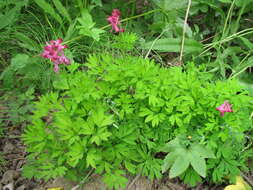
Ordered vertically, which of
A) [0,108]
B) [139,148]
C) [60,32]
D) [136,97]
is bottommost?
[139,148]

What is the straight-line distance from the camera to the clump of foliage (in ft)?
4.18

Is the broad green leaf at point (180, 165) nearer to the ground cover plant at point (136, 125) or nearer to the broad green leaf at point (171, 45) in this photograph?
the ground cover plant at point (136, 125)

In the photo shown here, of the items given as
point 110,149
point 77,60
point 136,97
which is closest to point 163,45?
point 77,60

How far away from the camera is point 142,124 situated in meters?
1.36

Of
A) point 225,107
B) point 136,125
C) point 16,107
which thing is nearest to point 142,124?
point 136,125

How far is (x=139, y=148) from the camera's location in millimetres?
1367

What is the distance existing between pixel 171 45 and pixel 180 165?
78 centimetres

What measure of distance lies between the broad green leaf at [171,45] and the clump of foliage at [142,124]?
455 millimetres

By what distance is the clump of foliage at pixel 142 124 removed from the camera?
1.28 m

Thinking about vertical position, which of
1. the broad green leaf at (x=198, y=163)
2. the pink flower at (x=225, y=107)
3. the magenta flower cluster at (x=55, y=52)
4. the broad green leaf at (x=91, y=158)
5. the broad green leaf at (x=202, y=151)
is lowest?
the broad green leaf at (x=198, y=163)

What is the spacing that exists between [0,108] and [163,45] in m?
0.92

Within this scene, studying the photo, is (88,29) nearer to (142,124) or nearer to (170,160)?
(142,124)

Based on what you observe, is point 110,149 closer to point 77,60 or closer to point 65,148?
point 65,148

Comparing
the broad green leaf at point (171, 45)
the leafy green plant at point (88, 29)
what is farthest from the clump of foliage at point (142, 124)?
the broad green leaf at point (171, 45)
